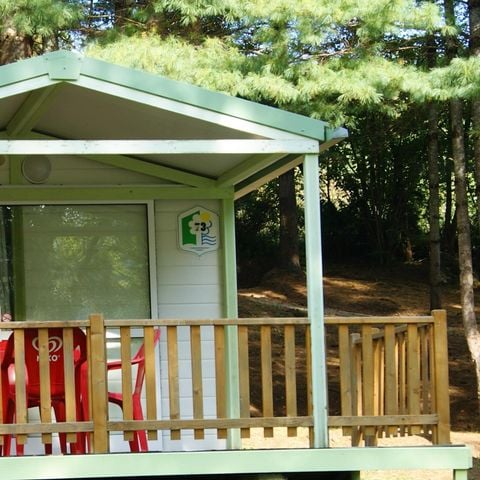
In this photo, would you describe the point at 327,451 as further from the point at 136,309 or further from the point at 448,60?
the point at 448,60

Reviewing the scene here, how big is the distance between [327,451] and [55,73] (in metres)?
2.79

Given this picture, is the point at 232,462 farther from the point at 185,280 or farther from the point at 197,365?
the point at 185,280

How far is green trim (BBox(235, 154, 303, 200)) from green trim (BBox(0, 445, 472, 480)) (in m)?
1.95

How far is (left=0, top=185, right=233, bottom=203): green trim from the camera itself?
7.59 metres

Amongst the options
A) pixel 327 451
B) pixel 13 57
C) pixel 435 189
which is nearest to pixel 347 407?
pixel 327 451

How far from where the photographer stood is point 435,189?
570 inches

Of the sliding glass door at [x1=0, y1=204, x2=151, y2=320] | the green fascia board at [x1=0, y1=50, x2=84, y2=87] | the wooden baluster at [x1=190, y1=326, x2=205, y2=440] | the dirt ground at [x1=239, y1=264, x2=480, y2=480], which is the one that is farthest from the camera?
the dirt ground at [x1=239, y1=264, x2=480, y2=480]

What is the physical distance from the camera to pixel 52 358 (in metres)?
6.02

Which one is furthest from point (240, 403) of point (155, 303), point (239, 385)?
point (155, 303)

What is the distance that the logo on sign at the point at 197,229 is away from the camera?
7812 mm

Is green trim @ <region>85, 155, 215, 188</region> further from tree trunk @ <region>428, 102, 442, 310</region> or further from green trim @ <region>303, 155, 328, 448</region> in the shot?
tree trunk @ <region>428, 102, 442, 310</region>

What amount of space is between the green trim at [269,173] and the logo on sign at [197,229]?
415 mm

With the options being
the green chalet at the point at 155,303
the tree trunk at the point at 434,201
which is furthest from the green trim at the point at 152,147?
the tree trunk at the point at 434,201

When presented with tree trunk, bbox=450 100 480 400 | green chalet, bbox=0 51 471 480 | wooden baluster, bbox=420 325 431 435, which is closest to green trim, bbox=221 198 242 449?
green chalet, bbox=0 51 471 480
